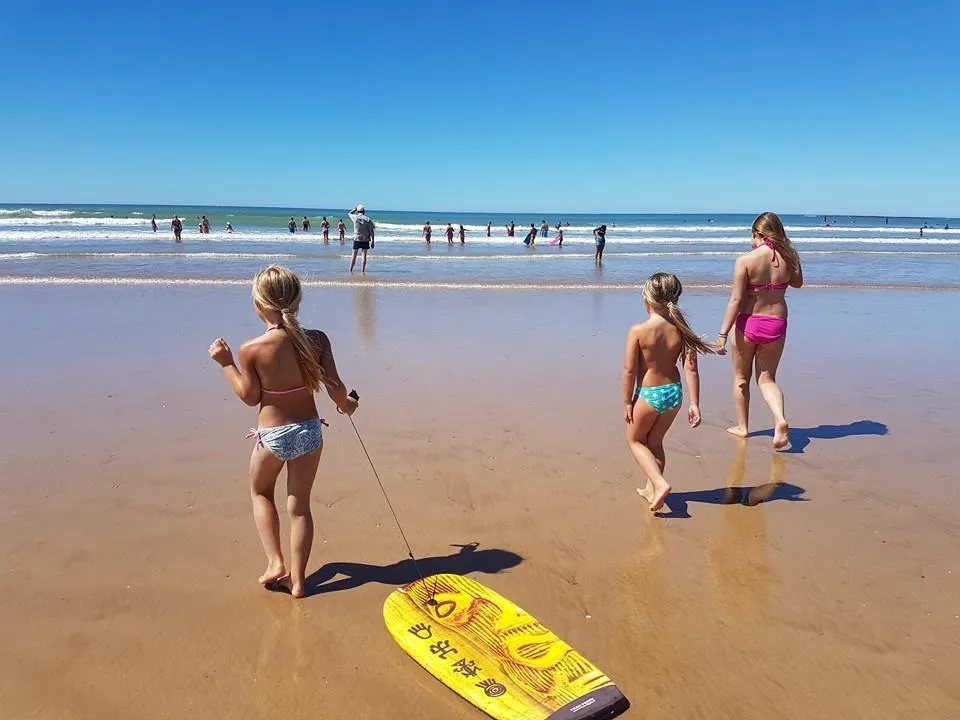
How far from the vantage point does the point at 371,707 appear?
2.62 metres

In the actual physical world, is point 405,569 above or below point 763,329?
below

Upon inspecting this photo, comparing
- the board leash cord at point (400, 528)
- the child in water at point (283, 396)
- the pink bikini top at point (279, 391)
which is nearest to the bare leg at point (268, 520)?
the child in water at point (283, 396)

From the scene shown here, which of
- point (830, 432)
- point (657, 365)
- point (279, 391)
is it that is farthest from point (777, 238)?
point (279, 391)

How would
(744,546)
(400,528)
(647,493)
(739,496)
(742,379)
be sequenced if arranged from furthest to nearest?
(742,379) < (739,496) < (647,493) < (400,528) < (744,546)

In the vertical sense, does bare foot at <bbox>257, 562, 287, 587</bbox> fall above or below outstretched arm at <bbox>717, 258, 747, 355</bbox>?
below

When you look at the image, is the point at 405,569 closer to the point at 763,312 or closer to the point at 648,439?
the point at 648,439

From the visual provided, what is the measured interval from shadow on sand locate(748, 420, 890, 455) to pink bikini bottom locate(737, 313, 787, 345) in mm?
871

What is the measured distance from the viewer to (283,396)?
3.18m

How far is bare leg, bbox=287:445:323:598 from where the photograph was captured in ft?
10.8

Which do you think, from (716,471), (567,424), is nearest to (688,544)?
(716,471)

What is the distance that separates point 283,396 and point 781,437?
4.13 meters

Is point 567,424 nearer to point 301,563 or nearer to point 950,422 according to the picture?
point 301,563

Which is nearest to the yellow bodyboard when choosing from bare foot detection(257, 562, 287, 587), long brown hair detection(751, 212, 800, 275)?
bare foot detection(257, 562, 287, 587)

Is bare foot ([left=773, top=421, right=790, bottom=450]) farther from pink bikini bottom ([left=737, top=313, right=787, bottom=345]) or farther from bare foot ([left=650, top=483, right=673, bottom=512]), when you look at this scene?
bare foot ([left=650, top=483, right=673, bottom=512])
